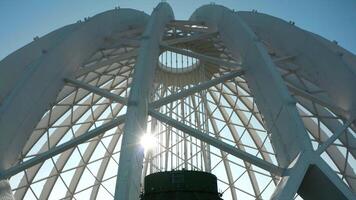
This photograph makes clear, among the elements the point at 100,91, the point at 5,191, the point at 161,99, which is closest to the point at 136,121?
the point at 161,99

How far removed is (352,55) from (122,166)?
17116 millimetres

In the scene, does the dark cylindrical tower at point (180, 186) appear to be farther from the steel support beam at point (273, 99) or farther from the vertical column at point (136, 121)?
the steel support beam at point (273, 99)

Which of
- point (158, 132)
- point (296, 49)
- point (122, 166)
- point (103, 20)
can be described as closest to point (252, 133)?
point (158, 132)

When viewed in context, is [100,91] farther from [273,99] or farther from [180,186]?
[273,99]

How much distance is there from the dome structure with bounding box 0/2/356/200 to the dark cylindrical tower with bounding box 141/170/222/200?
610 mm

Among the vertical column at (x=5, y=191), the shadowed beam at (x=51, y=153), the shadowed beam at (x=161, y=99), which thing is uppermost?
the shadowed beam at (x=161, y=99)

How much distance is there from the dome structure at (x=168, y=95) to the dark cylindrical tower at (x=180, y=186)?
0.61 meters

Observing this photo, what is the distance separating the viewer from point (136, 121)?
45.6 ft

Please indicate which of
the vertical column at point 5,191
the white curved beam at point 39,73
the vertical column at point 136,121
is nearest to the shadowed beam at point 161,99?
the vertical column at point 136,121

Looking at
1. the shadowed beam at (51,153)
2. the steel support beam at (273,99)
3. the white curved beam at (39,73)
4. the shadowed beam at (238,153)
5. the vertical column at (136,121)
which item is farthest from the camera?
the white curved beam at (39,73)

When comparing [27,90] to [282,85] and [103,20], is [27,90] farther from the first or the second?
[282,85]

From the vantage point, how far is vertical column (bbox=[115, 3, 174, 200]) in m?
11.8

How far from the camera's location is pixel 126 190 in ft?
37.3

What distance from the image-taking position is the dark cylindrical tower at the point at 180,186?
1317cm
